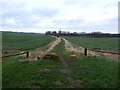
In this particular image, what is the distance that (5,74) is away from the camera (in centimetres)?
1794

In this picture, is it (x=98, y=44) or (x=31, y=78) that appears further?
(x=98, y=44)

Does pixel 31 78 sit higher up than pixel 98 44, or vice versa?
pixel 31 78

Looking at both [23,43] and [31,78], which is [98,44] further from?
[31,78]

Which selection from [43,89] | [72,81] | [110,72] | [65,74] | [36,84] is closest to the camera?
[43,89]

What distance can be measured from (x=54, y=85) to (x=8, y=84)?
7.22ft

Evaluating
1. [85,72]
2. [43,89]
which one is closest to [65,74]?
[85,72]

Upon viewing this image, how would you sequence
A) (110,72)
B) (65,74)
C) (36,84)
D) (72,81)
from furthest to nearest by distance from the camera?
(110,72) < (65,74) < (72,81) < (36,84)

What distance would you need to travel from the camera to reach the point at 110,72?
1906 centimetres

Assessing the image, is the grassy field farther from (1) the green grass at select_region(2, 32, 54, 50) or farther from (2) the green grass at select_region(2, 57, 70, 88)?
(2) the green grass at select_region(2, 57, 70, 88)

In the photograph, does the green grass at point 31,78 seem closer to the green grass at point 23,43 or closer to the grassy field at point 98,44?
the green grass at point 23,43

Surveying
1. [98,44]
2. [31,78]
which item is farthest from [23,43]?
[31,78]

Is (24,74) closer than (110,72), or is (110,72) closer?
(24,74)

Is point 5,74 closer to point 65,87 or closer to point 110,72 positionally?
point 65,87

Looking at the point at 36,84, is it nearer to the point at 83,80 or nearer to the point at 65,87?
the point at 65,87
